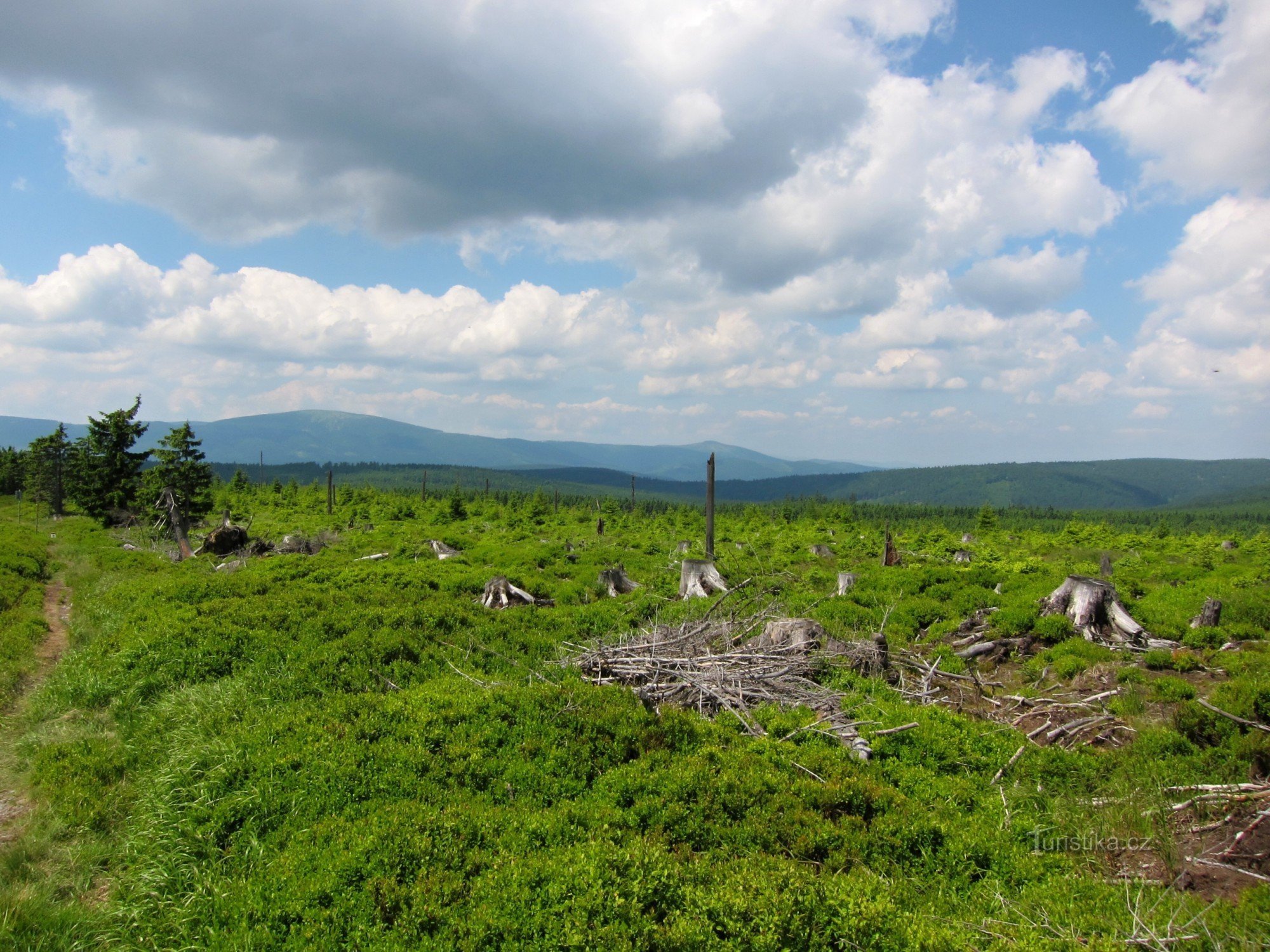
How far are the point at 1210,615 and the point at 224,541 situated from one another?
104 feet

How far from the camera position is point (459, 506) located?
5322cm

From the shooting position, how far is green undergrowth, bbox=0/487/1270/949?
4867 mm

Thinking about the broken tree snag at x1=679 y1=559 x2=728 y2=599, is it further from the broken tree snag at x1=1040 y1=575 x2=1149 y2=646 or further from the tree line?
the tree line

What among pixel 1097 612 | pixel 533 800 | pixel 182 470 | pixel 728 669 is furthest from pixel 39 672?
pixel 182 470

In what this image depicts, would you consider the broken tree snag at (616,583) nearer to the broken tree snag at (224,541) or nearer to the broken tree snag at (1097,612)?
the broken tree snag at (1097,612)

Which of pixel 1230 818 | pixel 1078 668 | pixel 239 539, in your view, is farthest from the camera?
pixel 239 539

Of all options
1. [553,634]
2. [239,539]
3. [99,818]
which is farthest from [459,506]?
[99,818]

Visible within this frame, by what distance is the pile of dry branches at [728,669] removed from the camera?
9.37m

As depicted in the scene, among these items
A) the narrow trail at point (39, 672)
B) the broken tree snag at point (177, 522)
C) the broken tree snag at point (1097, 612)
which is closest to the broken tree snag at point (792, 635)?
the broken tree snag at point (1097, 612)

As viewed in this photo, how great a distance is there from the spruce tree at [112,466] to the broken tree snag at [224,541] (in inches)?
764

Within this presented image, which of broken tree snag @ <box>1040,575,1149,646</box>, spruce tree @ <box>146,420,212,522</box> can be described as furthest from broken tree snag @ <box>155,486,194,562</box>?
broken tree snag @ <box>1040,575,1149,646</box>

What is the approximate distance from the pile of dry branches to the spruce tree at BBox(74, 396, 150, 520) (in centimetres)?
4283

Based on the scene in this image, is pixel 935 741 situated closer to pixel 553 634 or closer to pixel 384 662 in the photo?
pixel 553 634

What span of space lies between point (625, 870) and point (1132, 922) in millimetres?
3807
